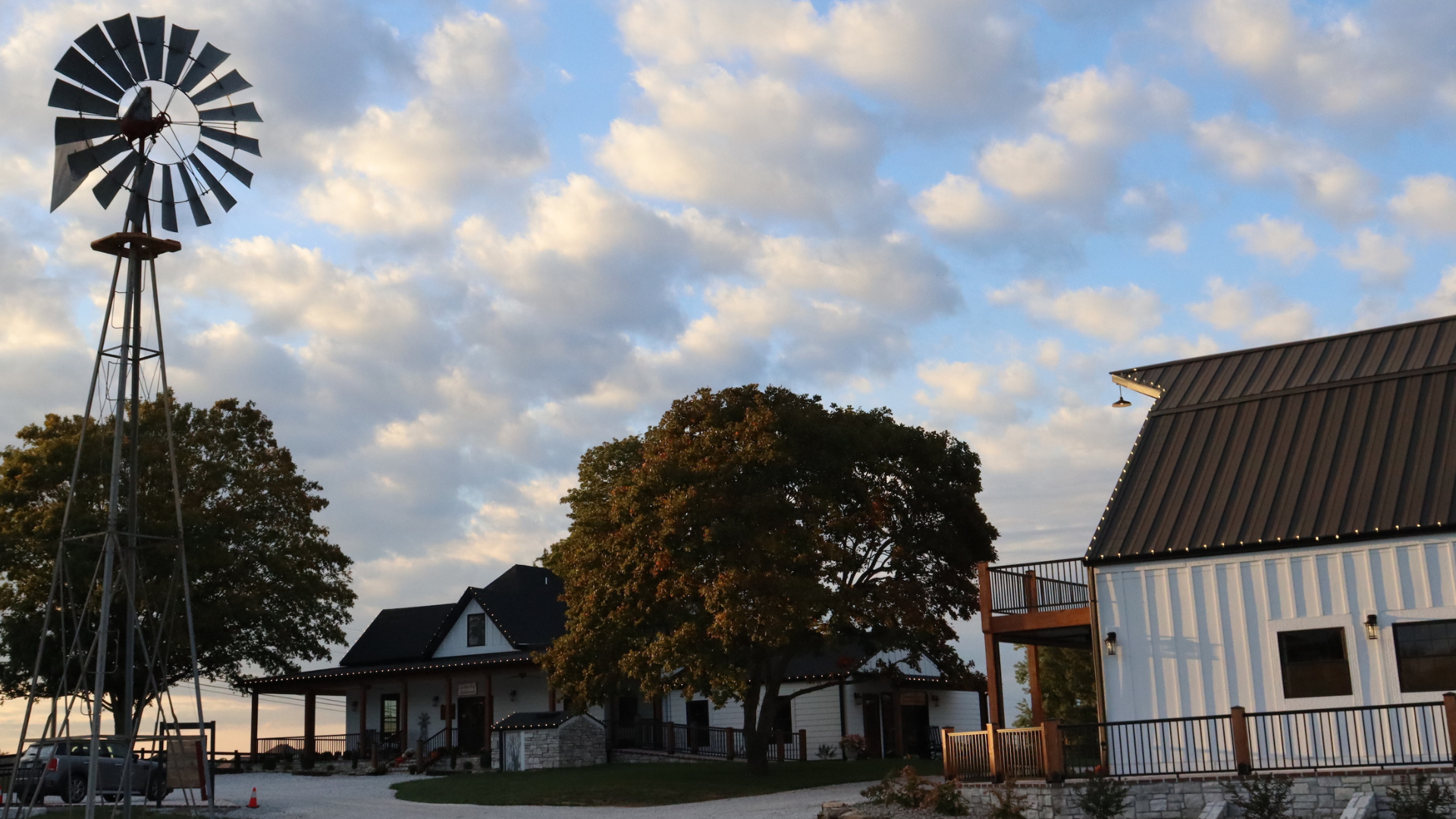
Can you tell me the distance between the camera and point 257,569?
1677 inches

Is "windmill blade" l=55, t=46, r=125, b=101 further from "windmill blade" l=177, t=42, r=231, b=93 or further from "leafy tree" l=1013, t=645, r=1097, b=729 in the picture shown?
"leafy tree" l=1013, t=645, r=1097, b=729

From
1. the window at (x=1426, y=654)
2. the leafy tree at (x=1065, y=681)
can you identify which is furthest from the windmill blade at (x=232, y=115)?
the leafy tree at (x=1065, y=681)

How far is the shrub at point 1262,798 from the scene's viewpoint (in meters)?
19.3

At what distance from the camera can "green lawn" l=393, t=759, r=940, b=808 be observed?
2795 centimetres

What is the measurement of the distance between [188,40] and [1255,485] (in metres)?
20.3

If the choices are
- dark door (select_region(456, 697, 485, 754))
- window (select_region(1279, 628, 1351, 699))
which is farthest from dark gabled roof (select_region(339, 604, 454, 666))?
window (select_region(1279, 628, 1351, 699))

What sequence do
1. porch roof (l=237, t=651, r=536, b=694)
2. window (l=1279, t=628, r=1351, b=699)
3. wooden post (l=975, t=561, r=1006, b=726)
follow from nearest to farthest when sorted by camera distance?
window (l=1279, t=628, r=1351, b=699)
wooden post (l=975, t=561, r=1006, b=726)
porch roof (l=237, t=651, r=536, b=694)

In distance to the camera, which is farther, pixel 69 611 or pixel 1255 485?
pixel 69 611

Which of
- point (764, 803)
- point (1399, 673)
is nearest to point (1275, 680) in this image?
point (1399, 673)

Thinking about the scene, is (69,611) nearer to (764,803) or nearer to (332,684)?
(332,684)

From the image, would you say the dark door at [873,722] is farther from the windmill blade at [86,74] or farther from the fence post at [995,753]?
the windmill blade at [86,74]

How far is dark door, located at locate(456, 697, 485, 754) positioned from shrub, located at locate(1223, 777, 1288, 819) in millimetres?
28500

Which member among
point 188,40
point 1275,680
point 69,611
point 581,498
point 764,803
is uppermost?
point 188,40

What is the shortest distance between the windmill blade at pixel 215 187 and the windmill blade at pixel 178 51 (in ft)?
4.72
